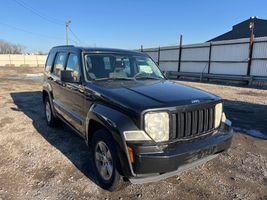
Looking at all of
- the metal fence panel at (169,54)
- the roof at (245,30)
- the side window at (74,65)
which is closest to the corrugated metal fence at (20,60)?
the metal fence panel at (169,54)

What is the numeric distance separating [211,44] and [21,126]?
18.8 meters

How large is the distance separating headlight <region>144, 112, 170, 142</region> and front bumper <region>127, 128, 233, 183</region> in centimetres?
12

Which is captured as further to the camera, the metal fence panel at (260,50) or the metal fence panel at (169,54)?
the metal fence panel at (169,54)

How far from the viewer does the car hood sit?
2.90 meters

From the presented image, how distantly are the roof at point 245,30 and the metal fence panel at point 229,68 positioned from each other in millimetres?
Answer: 10025

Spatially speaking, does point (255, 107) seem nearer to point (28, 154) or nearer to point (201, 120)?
point (201, 120)

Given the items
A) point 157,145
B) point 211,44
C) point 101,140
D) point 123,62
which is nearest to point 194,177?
point 157,145

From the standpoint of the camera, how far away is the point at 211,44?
2119 cm

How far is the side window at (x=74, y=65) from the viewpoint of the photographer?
4100 mm

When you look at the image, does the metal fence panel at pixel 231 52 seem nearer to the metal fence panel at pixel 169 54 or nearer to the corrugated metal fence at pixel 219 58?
the corrugated metal fence at pixel 219 58

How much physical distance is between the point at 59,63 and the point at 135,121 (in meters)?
3.29

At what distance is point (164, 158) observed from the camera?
266 centimetres

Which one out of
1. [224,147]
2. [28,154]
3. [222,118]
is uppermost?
[222,118]

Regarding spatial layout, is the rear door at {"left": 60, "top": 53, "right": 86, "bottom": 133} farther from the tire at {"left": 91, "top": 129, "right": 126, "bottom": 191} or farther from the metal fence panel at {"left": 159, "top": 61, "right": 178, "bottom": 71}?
the metal fence panel at {"left": 159, "top": 61, "right": 178, "bottom": 71}
